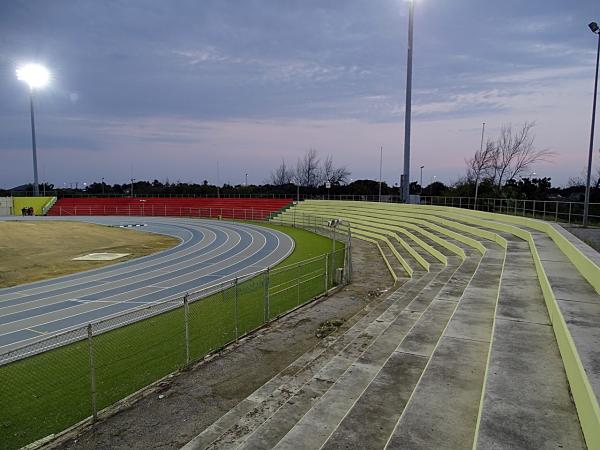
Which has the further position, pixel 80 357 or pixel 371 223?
pixel 371 223

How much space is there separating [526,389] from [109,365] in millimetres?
7235

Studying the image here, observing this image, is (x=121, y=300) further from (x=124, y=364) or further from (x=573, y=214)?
(x=573, y=214)

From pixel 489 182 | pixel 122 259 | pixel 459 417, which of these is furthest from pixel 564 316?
pixel 489 182

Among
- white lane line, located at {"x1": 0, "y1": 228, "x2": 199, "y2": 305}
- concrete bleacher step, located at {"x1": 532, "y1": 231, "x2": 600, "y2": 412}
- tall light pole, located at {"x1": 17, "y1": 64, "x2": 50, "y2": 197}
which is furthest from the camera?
tall light pole, located at {"x1": 17, "y1": 64, "x2": 50, "y2": 197}

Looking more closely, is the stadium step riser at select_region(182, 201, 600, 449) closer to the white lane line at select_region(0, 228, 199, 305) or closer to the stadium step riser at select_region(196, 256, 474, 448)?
the stadium step riser at select_region(196, 256, 474, 448)

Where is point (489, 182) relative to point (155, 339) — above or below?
above

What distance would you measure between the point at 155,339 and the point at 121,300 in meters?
4.87

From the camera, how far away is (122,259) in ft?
69.7

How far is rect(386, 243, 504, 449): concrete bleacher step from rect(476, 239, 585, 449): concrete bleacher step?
0.30 metres

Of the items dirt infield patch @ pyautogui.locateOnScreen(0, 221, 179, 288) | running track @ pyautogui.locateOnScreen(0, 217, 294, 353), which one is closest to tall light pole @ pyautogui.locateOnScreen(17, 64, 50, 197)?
dirt infield patch @ pyautogui.locateOnScreen(0, 221, 179, 288)

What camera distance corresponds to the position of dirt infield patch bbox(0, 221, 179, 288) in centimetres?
1825

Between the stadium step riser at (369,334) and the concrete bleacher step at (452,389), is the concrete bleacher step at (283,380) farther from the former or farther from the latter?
the concrete bleacher step at (452,389)

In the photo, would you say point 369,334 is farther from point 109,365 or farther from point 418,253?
point 418,253

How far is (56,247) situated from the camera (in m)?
25.5
